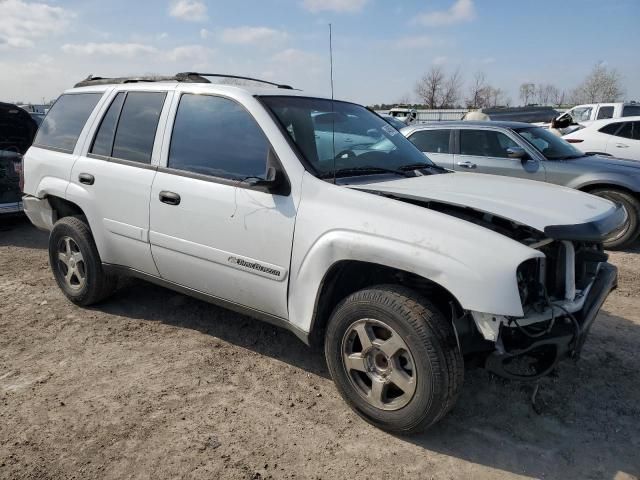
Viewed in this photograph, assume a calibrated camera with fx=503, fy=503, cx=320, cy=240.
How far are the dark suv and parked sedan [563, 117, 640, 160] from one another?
30.9 feet

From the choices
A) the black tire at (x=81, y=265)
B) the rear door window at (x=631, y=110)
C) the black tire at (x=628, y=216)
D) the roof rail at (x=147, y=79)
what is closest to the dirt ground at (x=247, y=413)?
the black tire at (x=81, y=265)

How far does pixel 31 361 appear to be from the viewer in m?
3.53

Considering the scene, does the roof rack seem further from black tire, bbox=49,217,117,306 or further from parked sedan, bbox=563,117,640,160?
parked sedan, bbox=563,117,640,160

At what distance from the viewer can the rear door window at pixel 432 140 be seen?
7508 mm

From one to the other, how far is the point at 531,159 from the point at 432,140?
1476mm

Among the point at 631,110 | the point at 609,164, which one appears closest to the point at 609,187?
the point at 609,164

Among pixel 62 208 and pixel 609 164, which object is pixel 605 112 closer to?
pixel 609 164

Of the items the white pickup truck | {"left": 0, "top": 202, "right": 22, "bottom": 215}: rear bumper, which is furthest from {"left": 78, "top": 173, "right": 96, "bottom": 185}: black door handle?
the white pickup truck

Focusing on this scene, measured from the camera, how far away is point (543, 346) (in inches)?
97.4

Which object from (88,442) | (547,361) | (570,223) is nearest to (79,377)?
(88,442)

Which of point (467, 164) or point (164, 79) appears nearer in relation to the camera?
point (164, 79)

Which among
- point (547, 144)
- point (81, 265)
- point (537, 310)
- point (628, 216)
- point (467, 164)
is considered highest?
point (547, 144)

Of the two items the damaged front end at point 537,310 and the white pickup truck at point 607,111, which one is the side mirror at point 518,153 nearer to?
the damaged front end at point 537,310

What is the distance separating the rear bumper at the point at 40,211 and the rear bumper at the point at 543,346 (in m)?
3.93
